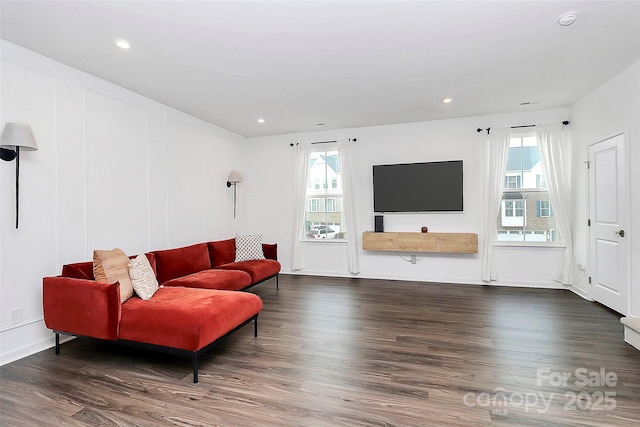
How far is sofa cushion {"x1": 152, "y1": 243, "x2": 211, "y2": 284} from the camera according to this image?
12.2 ft

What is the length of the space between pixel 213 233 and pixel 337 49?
3637mm

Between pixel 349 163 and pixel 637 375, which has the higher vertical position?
pixel 349 163

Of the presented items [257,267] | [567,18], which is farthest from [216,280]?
[567,18]

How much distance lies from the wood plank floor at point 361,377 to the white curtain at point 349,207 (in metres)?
2.01

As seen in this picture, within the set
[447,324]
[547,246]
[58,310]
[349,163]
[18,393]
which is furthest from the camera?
[349,163]

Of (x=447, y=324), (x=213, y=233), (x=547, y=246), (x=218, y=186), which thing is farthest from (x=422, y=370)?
(x=218, y=186)

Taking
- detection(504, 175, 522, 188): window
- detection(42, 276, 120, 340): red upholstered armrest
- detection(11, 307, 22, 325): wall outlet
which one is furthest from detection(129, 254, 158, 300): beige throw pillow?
detection(504, 175, 522, 188): window

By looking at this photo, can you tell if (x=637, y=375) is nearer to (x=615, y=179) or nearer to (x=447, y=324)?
(x=447, y=324)

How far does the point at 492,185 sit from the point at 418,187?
111cm

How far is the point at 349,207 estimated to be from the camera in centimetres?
563

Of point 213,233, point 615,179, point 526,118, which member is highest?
point 526,118

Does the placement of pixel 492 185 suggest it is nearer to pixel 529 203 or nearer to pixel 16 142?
pixel 529 203

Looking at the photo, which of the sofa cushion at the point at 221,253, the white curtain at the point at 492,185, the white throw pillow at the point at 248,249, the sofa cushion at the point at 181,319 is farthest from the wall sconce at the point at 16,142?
the white curtain at the point at 492,185

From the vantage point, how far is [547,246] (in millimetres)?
4715
